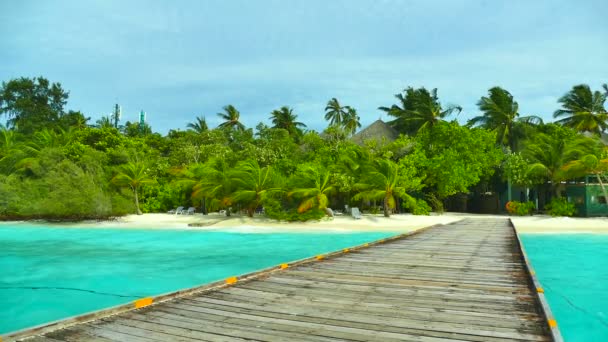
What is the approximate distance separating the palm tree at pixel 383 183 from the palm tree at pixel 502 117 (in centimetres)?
1457

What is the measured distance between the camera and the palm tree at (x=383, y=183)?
69.1 feet

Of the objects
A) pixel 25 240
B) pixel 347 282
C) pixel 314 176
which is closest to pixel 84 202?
pixel 25 240

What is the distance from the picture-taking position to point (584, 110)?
32.2 meters

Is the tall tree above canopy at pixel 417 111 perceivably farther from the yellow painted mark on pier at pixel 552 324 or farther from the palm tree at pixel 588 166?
the yellow painted mark on pier at pixel 552 324

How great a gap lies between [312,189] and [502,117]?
1918cm

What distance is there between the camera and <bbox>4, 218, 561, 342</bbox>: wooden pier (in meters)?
A: 3.60

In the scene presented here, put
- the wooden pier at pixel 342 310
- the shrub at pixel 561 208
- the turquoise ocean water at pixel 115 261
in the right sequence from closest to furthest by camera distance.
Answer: the wooden pier at pixel 342 310
the turquoise ocean water at pixel 115 261
the shrub at pixel 561 208

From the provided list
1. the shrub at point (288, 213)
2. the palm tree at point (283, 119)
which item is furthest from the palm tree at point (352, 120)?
the shrub at point (288, 213)

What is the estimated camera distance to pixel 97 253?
1441cm

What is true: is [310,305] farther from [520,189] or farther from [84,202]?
[520,189]

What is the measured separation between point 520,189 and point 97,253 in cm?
2466

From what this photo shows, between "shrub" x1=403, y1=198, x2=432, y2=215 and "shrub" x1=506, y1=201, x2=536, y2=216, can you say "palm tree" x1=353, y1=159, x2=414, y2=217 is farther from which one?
"shrub" x1=506, y1=201, x2=536, y2=216

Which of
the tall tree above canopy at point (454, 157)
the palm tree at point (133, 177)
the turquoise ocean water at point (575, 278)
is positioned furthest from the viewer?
the palm tree at point (133, 177)

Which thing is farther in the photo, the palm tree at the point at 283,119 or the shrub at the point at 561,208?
the palm tree at the point at 283,119
